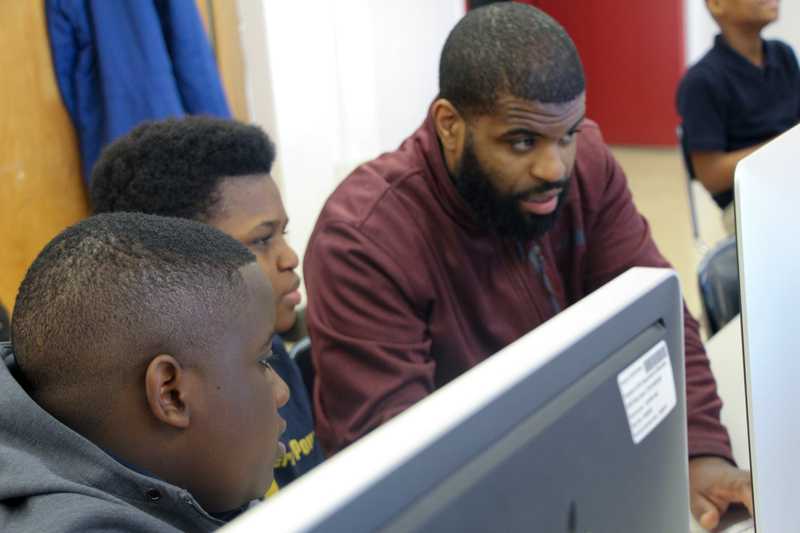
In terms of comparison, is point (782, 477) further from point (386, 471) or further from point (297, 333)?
point (297, 333)

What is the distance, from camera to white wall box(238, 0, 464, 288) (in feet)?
9.11

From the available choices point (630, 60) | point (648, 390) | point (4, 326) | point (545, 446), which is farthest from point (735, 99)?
point (630, 60)

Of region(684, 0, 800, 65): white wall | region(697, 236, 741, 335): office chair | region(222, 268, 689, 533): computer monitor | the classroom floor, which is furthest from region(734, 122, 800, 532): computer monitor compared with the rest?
region(684, 0, 800, 65): white wall

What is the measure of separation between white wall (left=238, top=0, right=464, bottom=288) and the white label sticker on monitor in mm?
2300

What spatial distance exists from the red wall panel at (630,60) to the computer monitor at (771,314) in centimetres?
477

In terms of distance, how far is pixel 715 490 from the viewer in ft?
3.59

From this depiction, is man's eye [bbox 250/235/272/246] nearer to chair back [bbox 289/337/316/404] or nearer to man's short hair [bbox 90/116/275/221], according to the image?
man's short hair [bbox 90/116/275/221]

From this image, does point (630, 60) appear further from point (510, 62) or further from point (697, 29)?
point (510, 62)

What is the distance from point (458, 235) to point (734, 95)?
155cm

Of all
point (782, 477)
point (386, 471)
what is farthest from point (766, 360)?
point (386, 471)

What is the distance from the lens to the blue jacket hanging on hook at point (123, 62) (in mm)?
2189

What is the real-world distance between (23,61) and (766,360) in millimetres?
1971

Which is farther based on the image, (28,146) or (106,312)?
(28,146)

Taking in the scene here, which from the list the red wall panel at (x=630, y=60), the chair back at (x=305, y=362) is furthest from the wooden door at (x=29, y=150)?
the red wall panel at (x=630, y=60)
